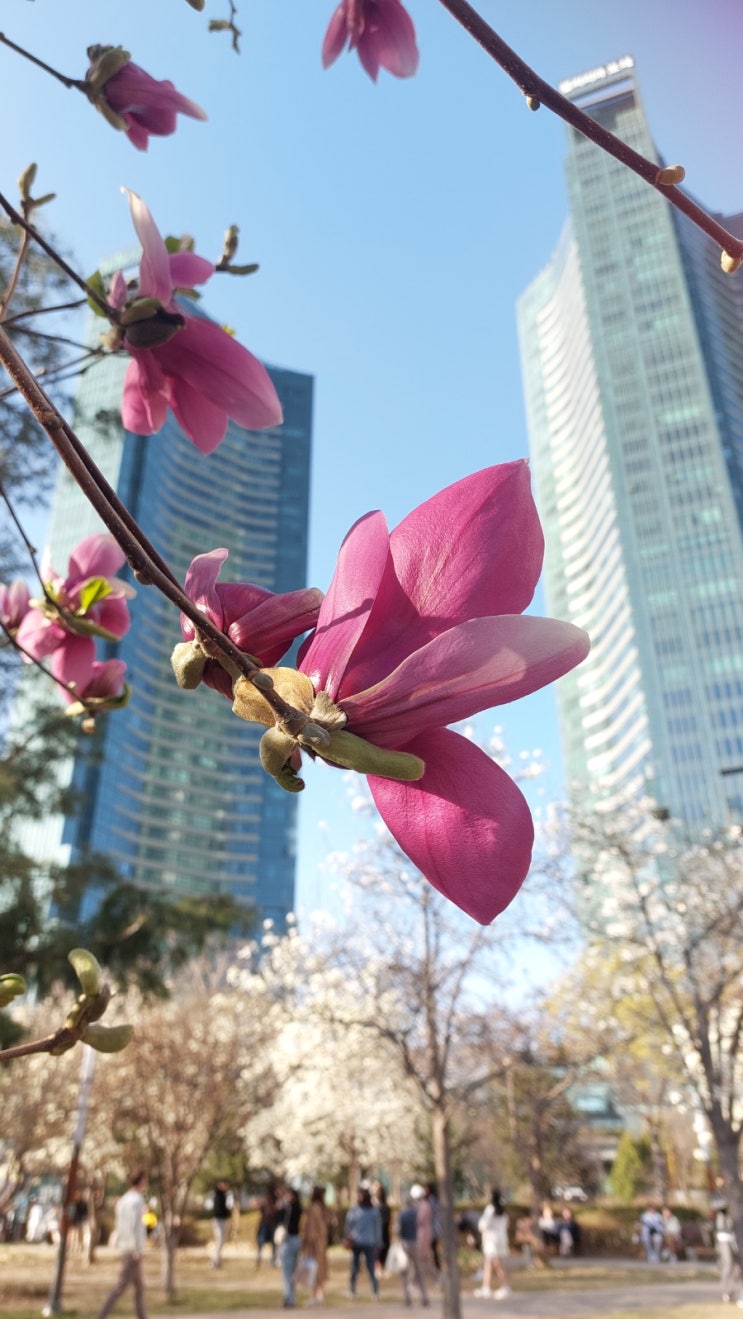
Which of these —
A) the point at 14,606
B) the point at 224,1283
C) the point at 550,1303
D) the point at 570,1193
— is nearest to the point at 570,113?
the point at 14,606

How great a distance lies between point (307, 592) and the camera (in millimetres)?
335

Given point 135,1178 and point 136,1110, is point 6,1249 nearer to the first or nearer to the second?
point 136,1110

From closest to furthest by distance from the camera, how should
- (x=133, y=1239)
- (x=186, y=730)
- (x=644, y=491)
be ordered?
(x=133, y=1239), (x=644, y=491), (x=186, y=730)

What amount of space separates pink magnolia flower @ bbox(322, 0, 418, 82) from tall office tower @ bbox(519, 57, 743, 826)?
42549 mm

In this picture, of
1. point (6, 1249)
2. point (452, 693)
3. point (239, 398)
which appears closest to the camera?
point (452, 693)

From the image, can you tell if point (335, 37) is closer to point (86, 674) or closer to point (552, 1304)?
point (86, 674)

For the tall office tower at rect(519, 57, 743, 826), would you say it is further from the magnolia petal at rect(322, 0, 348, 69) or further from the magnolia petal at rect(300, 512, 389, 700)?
the magnolia petal at rect(300, 512, 389, 700)

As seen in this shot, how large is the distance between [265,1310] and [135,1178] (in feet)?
8.76

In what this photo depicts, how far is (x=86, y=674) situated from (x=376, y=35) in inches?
19.4

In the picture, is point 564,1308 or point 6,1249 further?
point 6,1249

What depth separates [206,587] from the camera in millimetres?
349

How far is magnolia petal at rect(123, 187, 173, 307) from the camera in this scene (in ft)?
1.25

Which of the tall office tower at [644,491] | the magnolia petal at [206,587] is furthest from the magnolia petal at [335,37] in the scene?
the tall office tower at [644,491]

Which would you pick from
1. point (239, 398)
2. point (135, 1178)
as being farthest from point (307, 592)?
point (135, 1178)
